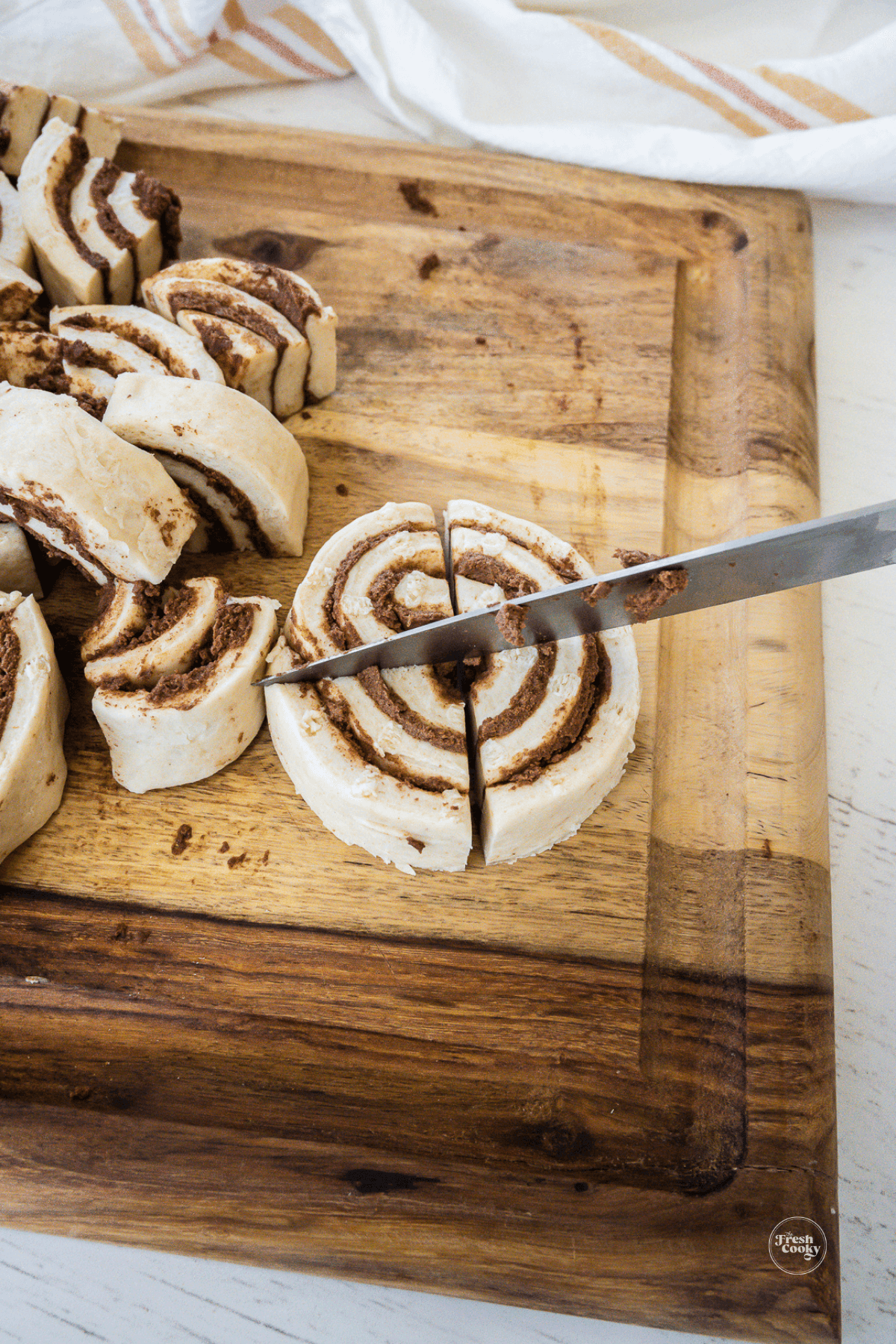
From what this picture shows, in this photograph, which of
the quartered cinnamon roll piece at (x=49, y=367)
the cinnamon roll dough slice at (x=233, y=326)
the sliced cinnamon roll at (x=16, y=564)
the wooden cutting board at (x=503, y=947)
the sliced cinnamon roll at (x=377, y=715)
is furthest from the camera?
the cinnamon roll dough slice at (x=233, y=326)

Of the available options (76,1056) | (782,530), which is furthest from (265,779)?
(782,530)

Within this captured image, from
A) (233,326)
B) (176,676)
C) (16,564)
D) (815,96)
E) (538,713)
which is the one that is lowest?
(538,713)

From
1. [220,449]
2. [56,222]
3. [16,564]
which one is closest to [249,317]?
[220,449]

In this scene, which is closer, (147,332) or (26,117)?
(147,332)

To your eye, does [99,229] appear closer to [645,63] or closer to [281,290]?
[281,290]

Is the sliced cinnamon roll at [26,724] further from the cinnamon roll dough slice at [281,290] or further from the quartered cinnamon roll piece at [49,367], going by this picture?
the cinnamon roll dough slice at [281,290]

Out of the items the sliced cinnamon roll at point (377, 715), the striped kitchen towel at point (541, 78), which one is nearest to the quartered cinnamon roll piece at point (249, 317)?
the sliced cinnamon roll at point (377, 715)

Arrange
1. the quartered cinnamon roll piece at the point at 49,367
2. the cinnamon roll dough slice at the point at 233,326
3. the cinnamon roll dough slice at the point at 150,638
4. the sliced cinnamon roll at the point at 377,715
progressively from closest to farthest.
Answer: the sliced cinnamon roll at the point at 377,715
the cinnamon roll dough slice at the point at 150,638
the quartered cinnamon roll piece at the point at 49,367
the cinnamon roll dough slice at the point at 233,326
